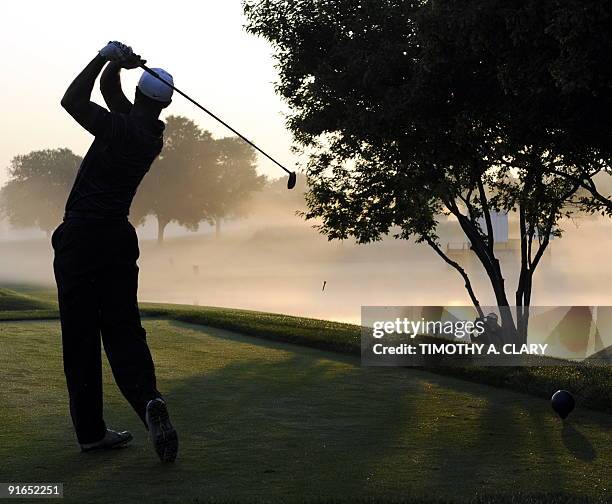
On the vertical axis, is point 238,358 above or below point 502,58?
below

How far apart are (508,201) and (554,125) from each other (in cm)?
958

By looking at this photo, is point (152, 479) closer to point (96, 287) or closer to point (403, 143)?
point (96, 287)

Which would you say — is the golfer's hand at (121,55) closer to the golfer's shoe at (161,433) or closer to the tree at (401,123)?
the golfer's shoe at (161,433)

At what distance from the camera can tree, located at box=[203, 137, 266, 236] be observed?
11538 cm

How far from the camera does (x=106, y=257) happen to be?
7387 mm

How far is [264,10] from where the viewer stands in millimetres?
21016

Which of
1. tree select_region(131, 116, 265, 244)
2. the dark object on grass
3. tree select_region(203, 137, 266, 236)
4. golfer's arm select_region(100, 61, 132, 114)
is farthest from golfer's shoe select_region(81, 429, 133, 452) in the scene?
tree select_region(203, 137, 266, 236)

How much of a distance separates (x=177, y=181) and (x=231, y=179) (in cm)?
824

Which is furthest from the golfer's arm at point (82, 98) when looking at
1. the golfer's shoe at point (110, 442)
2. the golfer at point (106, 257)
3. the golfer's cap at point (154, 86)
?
the golfer's shoe at point (110, 442)

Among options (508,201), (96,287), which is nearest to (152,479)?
(96,287)

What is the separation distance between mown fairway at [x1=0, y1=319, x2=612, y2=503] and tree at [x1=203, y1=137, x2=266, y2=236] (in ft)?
339

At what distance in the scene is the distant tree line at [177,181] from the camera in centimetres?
11100

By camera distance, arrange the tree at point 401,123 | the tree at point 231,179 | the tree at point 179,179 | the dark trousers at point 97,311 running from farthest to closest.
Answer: the tree at point 231,179 → the tree at point 179,179 → the tree at point 401,123 → the dark trousers at point 97,311

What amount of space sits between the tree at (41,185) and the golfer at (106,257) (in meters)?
118
